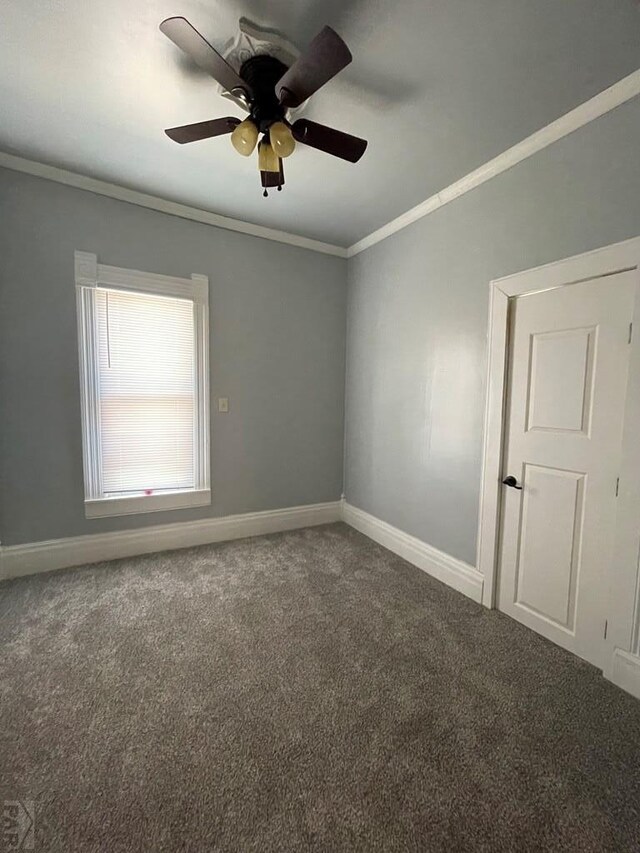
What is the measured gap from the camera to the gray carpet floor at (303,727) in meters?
1.04

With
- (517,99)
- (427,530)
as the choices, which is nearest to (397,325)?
(517,99)

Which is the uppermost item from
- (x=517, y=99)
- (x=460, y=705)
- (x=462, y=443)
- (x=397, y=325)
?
(x=517, y=99)

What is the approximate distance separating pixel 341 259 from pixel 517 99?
1.98 meters

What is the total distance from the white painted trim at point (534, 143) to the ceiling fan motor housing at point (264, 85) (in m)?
1.33

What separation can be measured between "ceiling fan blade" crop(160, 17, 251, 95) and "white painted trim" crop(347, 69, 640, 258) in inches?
59.0

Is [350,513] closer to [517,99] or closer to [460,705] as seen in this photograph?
[460,705]

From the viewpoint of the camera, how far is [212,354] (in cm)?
299

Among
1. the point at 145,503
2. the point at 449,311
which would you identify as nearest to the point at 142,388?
the point at 145,503

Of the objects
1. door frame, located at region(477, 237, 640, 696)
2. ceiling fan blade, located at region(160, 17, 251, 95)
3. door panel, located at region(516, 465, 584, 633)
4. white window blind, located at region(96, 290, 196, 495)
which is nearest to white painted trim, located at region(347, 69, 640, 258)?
door frame, located at region(477, 237, 640, 696)

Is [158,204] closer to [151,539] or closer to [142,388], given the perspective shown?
[142,388]

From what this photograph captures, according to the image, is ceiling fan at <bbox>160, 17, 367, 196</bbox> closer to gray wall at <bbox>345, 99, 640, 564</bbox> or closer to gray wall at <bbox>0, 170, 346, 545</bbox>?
gray wall at <bbox>345, 99, 640, 564</bbox>

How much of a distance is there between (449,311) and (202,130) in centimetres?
179

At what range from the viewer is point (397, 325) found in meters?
2.91

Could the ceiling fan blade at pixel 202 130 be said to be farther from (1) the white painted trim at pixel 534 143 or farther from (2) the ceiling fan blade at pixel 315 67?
(1) the white painted trim at pixel 534 143
